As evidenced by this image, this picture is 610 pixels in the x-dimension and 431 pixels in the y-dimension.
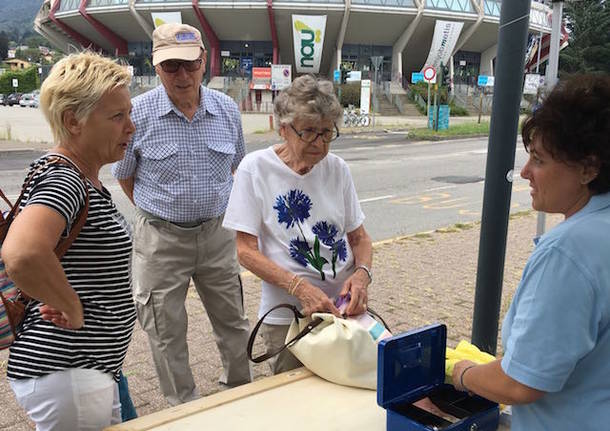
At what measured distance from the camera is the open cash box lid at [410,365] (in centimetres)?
173

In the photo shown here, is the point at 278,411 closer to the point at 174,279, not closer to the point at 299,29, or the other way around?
the point at 174,279

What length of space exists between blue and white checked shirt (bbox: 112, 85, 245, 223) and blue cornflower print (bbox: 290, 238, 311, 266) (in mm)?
865

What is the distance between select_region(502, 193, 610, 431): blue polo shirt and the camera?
124cm

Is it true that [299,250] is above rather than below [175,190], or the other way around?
below

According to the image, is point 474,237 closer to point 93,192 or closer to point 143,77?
point 93,192

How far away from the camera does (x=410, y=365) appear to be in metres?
1.80

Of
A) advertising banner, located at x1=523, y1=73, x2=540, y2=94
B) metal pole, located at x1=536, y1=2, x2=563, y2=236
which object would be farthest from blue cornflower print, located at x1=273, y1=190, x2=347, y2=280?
metal pole, located at x1=536, y1=2, x2=563, y2=236

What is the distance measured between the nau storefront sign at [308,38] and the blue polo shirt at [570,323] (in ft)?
144

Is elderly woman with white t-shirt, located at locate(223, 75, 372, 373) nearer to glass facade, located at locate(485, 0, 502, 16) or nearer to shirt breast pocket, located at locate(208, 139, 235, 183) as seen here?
shirt breast pocket, located at locate(208, 139, 235, 183)

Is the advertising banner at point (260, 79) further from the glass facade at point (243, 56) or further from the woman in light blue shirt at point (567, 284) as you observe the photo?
the woman in light blue shirt at point (567, 284)

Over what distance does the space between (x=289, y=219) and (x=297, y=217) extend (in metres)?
0.04

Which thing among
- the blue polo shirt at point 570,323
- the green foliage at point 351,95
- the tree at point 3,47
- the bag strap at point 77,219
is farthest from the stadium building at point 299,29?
the tree at point 3,47

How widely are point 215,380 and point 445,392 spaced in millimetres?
2178

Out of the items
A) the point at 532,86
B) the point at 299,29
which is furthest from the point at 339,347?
the point at 299,29
